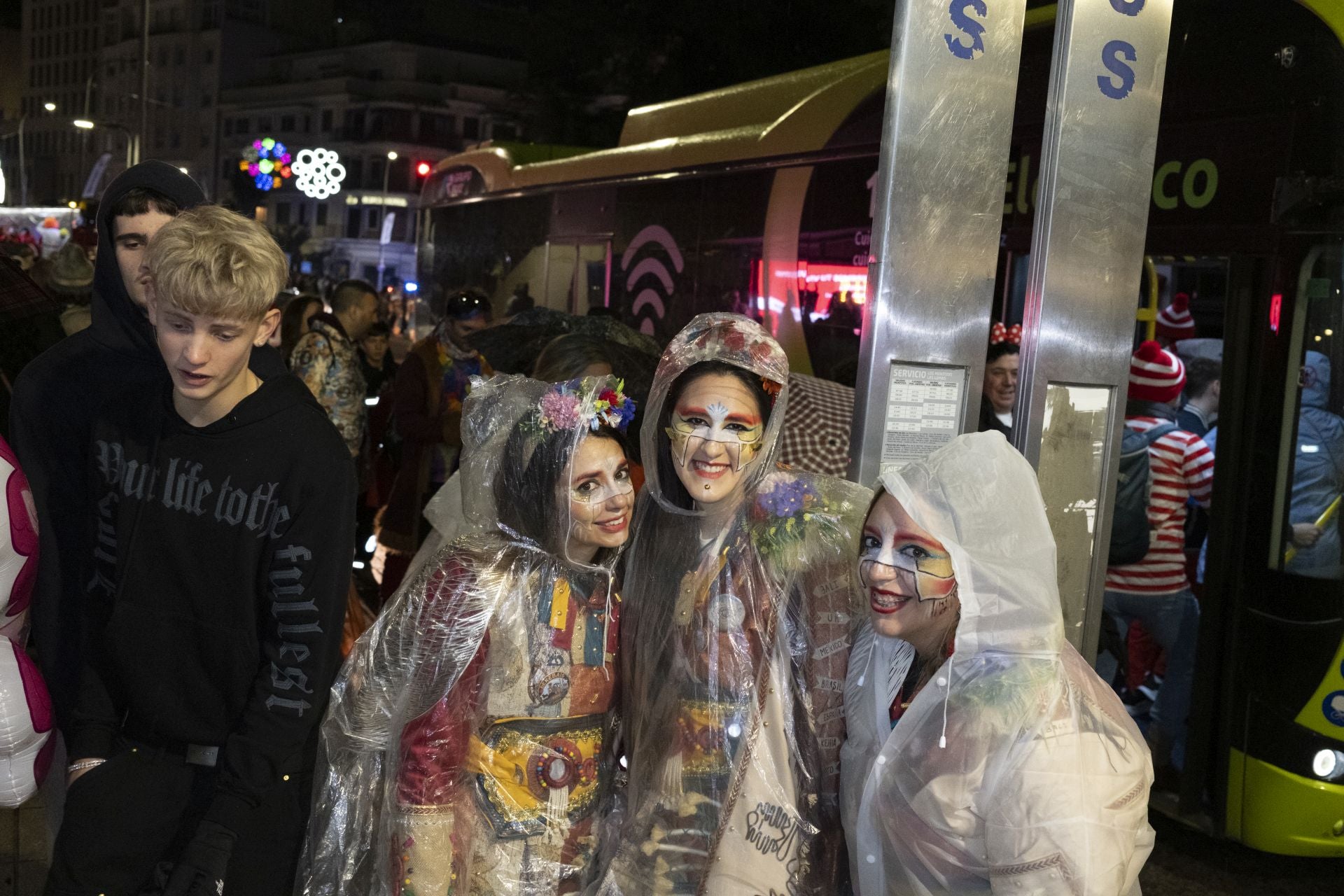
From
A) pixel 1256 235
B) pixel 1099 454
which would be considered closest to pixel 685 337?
pixel 1099 454

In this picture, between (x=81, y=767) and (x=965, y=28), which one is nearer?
(x=81, y=767)

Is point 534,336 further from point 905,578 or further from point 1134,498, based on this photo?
point 905,578

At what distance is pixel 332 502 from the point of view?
2.57m

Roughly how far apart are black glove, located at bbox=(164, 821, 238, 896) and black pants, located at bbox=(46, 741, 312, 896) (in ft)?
0.24

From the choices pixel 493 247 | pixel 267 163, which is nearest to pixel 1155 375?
pixel 493 247

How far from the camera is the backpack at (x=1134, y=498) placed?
18.3 feet

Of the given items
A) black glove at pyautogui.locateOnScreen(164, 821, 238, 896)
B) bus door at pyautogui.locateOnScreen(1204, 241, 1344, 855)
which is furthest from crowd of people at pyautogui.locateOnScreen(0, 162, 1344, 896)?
bus door at pyautogui.locateOnScreen(1204, 241, 1344, 855)

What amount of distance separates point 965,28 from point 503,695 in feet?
6.81

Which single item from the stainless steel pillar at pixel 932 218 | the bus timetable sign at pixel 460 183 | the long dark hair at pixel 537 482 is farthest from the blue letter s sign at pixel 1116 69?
the bus timetable sign at pixel 460 183

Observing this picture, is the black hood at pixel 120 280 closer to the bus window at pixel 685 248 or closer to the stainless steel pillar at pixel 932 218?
the stainless steel pillar at pixel 932 218

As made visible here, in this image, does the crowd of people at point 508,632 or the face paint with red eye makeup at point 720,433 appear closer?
the crowd of people at point 508,632

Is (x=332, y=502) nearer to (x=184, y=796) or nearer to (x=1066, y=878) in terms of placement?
(x=184, y=796)

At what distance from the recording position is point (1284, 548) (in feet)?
16.3

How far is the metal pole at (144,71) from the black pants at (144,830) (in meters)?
10.9
